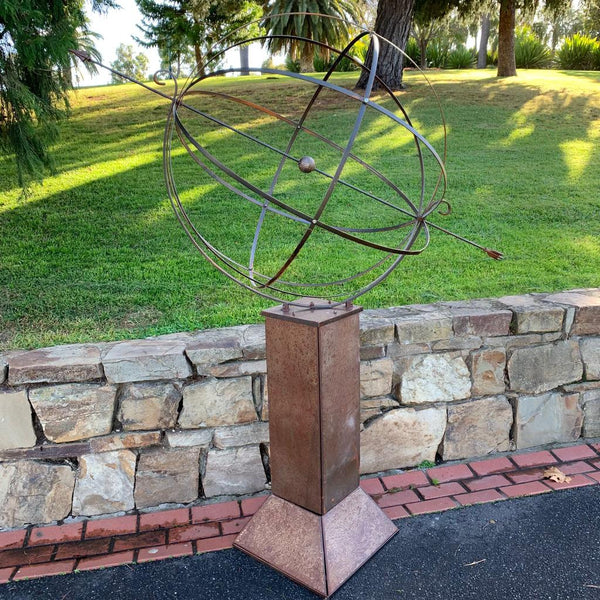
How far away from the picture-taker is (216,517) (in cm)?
261

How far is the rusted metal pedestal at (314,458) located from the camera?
6.88ft

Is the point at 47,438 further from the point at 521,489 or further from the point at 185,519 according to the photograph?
the point at 521,489

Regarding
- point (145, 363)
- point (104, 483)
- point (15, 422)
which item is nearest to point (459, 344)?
point (145, 363)

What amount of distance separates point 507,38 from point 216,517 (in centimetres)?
1152

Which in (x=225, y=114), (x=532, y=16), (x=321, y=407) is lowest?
(x=321, y=407)

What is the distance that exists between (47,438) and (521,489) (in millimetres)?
2321

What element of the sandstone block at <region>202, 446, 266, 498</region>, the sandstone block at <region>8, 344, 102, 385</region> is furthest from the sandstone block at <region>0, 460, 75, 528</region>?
the sandstone block at <region>202, 446, 266, 498</region>

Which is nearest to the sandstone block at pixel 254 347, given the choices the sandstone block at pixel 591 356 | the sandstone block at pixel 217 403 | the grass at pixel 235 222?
the sandstone block at pixel 217 403

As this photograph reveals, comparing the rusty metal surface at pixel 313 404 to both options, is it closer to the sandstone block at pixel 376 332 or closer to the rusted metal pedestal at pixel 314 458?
the rusted metal pedestal at pixel 314 458

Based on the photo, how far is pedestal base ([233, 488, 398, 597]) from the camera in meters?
2.16

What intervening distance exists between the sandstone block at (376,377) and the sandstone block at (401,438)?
0.51 ft

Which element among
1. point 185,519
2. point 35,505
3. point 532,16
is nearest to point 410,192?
point 185,519

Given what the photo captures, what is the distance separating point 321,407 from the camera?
6.92ft

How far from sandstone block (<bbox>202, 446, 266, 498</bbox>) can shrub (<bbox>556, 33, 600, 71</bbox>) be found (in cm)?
1683
